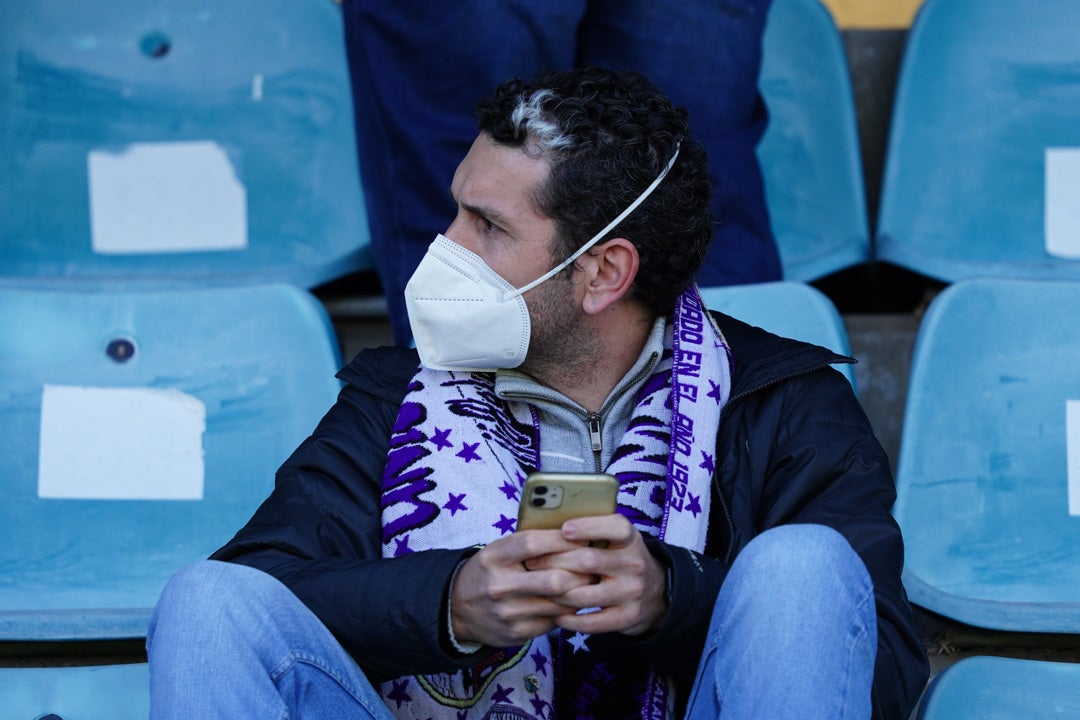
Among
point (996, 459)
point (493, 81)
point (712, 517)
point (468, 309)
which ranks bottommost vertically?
point (996, 459)

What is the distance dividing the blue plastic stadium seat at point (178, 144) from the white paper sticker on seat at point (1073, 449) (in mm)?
1343

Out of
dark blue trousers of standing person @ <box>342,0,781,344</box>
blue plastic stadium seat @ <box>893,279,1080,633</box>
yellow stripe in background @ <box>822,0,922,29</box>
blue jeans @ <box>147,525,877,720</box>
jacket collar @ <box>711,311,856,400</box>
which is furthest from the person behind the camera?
yellow stripe in background @ <box>822,0,922,29</box>

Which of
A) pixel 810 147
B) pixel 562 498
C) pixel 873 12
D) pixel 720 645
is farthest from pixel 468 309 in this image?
pixel 873 12

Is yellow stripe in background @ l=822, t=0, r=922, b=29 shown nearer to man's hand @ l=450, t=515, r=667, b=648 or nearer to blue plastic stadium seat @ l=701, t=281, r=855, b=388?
blue plastic stadium seat @ l=701, t=281, r=855, b=388

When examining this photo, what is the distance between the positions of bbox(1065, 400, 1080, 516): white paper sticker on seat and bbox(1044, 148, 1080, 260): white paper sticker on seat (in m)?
0.58

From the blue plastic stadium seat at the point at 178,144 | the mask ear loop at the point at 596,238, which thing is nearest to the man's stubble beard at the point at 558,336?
the mask ear loop at the point at 596,238

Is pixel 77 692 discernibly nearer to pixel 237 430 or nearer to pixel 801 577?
pixel 237 430

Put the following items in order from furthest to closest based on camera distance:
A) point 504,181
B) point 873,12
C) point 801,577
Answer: point 873,12 < point 504,181 < point 801,577

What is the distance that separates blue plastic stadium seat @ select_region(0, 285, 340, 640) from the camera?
2.06m

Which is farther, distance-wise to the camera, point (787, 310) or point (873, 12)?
point (873, 12)

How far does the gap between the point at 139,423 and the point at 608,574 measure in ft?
3.59

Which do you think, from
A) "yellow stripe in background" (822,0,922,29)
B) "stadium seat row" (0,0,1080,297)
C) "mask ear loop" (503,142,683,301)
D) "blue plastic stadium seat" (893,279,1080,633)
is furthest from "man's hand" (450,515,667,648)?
"yellow stripe in background" (822,0,922,29)

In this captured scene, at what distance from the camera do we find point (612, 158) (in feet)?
5.89

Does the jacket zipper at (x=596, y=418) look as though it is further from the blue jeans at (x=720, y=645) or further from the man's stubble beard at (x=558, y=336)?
the blue jeans at (x=720, y=645)
